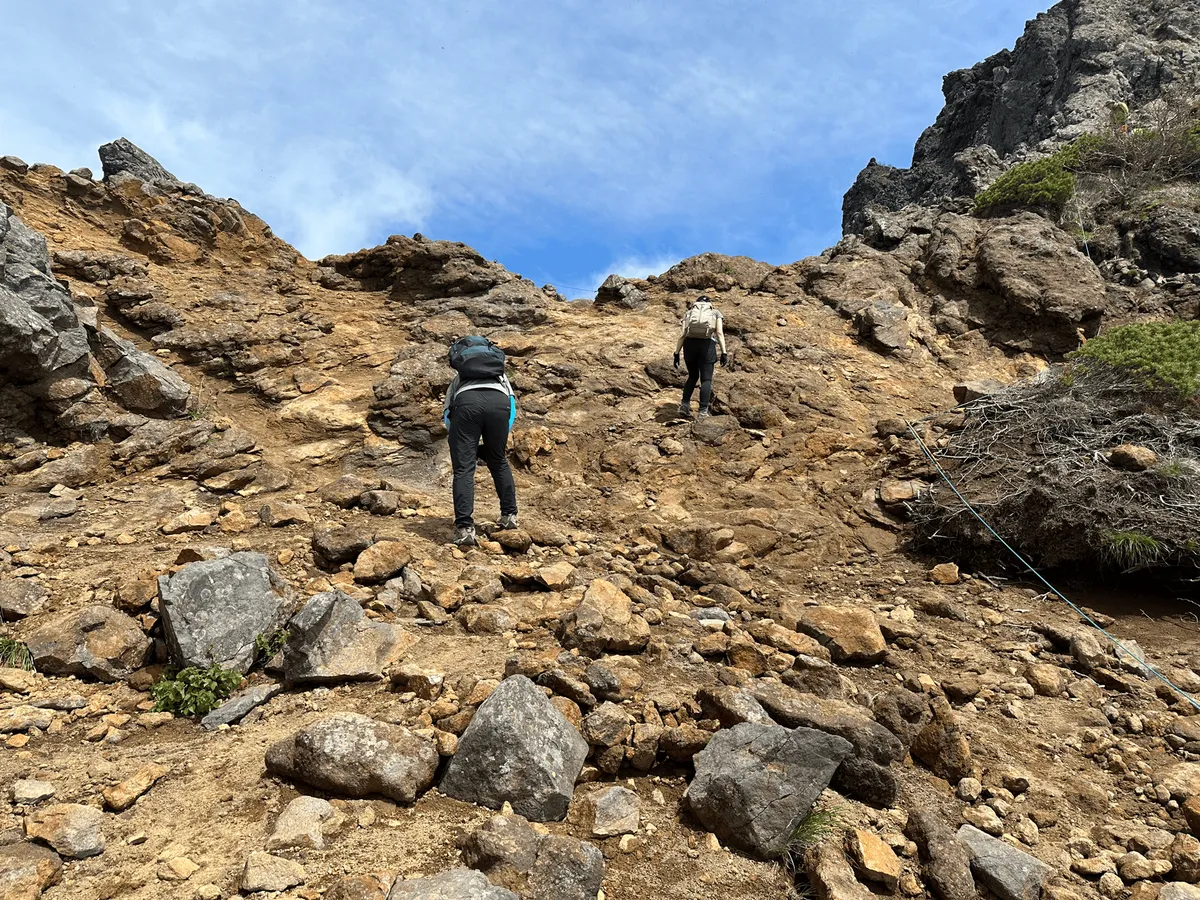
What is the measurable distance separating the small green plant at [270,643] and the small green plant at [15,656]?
116 centimetres

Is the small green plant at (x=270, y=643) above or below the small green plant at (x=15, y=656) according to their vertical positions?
above

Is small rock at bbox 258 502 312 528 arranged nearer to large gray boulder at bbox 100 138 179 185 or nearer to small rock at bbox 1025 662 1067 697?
small rock at bbox 1025 662 1067 697

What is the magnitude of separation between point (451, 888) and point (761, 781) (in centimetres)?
Result: 127

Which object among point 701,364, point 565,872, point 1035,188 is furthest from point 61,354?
point 1035,188

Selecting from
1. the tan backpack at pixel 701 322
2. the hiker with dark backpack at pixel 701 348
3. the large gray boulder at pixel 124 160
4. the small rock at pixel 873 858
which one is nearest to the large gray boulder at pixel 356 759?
the small rock at pixel 873 858

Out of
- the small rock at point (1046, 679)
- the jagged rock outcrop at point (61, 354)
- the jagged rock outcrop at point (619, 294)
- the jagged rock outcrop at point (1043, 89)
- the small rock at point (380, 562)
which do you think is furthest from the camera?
the jagged rock outcrop at point (1043, 89)

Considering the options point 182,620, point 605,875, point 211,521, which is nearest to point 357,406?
point 211,521

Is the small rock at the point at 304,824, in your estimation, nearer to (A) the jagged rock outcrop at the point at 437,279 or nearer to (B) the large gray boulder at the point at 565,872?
(B) the large gray boulder at the point at 565,872

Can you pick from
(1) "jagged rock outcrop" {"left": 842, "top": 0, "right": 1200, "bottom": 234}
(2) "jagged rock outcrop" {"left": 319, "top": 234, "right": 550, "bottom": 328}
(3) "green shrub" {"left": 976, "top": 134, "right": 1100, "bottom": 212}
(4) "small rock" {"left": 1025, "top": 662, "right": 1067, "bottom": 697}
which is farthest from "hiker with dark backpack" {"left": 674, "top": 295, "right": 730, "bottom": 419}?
(1) "jagged rock outcrop" {"left": 842, "top": 0, "right": 1200, "bottom": 234}

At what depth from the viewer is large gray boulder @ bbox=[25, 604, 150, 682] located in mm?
3506

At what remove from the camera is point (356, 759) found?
2596mm

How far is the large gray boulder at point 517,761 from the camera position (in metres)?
2.60

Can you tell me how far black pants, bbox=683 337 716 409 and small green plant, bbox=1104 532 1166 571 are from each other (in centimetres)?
468

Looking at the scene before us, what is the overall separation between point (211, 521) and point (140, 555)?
701mm
